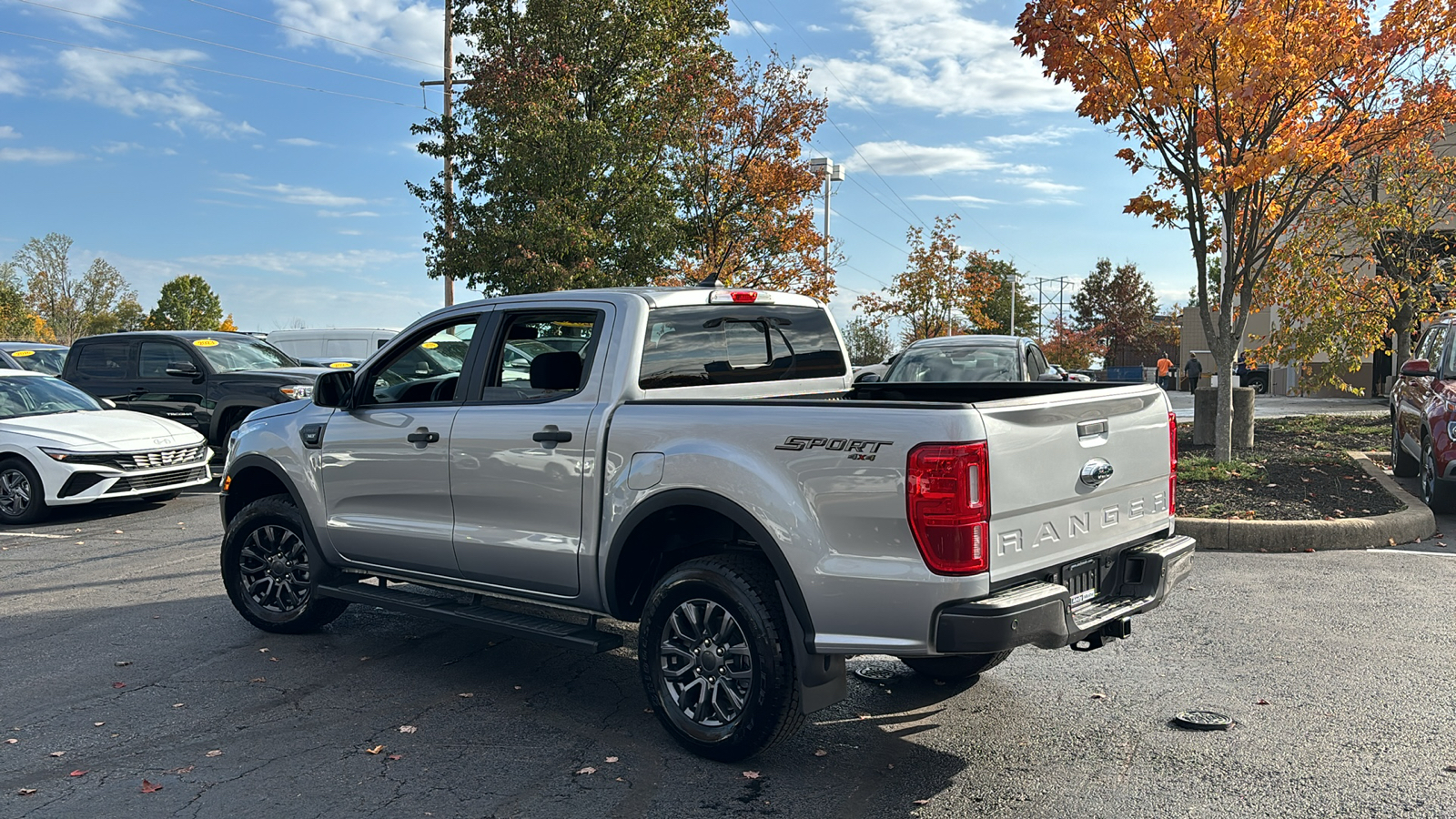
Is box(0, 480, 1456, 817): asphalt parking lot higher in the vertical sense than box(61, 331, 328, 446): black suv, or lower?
lower

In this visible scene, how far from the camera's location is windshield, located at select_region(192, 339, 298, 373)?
45.6 ft

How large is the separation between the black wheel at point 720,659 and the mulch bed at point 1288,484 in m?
6.20

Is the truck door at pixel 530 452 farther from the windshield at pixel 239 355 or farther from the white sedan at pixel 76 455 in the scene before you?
the windshield at pixel 239 355

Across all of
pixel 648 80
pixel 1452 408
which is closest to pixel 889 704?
pixel 1452 408

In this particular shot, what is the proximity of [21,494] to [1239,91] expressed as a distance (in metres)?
12.9

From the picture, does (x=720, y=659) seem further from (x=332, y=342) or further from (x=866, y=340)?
(x=866, y=340)

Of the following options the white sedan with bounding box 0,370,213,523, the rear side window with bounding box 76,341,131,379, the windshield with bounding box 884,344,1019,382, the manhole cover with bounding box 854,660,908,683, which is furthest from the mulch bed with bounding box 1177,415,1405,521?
the rear side window with bounding box 76,341,131,379

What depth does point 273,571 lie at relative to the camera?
6453 millimetres

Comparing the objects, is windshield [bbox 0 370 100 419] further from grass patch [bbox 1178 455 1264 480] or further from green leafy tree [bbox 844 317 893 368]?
green leafy tree [bbox 844 317 893 368]

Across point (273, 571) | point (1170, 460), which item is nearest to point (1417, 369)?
point (1170, 460)

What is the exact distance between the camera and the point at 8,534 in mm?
10375

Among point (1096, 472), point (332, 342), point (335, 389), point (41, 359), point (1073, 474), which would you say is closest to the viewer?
point (1073, 474)

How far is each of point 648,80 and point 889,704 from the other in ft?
61.7

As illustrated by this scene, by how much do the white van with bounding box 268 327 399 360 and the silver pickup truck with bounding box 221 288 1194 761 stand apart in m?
18.4
